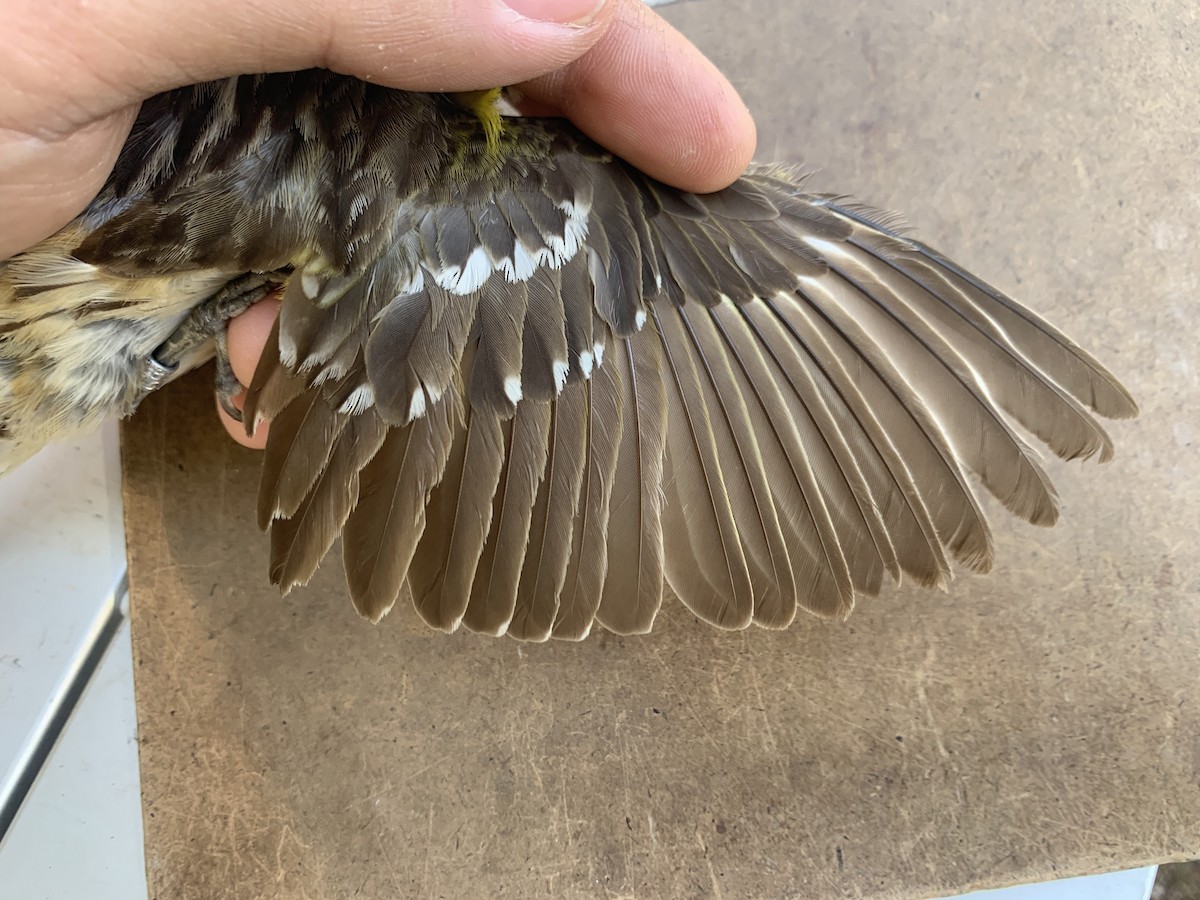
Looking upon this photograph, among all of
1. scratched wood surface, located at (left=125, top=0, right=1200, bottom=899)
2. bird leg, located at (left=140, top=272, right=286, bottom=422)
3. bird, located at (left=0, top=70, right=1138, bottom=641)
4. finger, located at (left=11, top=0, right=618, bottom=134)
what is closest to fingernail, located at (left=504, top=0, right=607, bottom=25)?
finger, located at (left=11, top=0, right=618, bottom=134)

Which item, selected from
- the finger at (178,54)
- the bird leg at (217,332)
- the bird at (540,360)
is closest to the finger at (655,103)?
the bird at (540,360)

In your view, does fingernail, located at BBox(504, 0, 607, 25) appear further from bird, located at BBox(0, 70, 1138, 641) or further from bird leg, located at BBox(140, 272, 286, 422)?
bird leg, located at BBox(140, 272, 286, 422)

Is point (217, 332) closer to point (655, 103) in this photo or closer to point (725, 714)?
point (655, 103)

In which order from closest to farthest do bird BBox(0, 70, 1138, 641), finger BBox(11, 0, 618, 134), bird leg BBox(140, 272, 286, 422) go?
1. finger BBox(11, 0, 618, 134)
2. bird BBox(0, 70, 1138, 641)
3. bird leg BBox(140, 272, 286, 422)

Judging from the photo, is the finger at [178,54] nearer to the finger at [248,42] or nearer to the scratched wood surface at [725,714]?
the finger at [248,42]

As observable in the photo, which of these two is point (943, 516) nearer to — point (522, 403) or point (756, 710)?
point (756, 710)

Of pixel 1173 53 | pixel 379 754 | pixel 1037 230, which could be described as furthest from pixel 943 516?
pixel 1173 53

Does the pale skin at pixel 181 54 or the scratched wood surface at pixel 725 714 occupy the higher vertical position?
the pale skin at pixel 181 54

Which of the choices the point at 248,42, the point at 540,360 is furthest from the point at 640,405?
the point at 248,42
